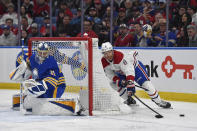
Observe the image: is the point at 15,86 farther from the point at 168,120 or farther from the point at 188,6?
the point at 168,120

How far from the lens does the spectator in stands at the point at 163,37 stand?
8.73 meters

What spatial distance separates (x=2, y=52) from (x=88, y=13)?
2.46 meters

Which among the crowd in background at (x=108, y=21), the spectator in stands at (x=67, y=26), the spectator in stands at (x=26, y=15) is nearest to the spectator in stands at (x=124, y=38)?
the crowd in background at (x=108, y=21)

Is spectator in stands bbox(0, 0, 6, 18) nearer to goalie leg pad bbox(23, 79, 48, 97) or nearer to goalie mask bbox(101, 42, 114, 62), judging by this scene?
goalie mask bbox(101, 42, 114, 62)

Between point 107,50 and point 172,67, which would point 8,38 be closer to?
point 172,67

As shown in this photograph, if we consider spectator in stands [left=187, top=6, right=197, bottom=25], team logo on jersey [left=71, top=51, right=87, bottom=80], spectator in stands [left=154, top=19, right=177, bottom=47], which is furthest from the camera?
spectator in stands [left=154, top=19, right=177, bottom=47]

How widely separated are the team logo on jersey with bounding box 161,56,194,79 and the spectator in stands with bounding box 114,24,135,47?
95 cm

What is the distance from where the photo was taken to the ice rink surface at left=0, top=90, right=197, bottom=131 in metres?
5.47

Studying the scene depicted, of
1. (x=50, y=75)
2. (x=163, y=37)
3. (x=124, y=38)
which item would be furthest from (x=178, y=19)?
(x=50, y=75)

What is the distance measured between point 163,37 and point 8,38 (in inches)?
159

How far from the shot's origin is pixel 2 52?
1113cm

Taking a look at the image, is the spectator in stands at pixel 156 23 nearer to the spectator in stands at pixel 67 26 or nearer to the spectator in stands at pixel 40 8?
the spectator in stands at pixel 67 26

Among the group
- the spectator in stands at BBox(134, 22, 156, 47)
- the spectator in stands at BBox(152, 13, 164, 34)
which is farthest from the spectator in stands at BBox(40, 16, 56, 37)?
the spectator in stands at BBox(152, 13, 164, 34)

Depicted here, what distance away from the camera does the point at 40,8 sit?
11.2m
